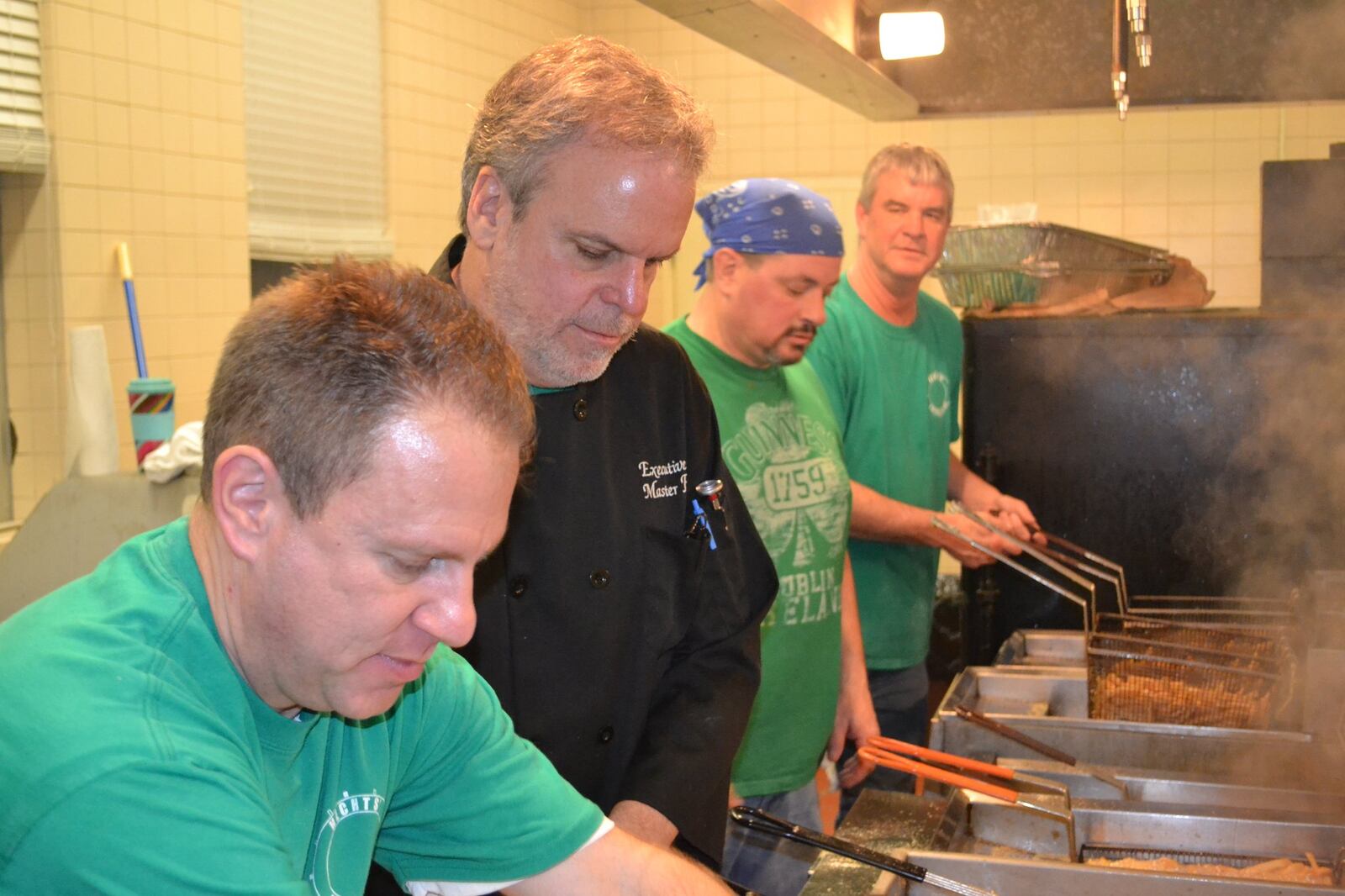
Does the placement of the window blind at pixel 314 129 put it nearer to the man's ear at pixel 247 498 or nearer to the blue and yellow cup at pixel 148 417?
the blue and yellow cup at pixel 148 417

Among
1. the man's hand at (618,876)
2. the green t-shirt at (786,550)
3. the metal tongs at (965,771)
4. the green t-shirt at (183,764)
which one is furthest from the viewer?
the green t-shirt at (786,550)

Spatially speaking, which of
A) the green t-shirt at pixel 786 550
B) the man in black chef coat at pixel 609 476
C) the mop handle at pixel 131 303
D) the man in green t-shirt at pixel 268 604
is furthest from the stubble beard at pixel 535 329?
the mop handle at pixel 131 303

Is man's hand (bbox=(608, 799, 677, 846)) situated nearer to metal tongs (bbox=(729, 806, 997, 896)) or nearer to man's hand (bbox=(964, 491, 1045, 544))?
metal tongs (bbox=(729, 806, 997, 896))

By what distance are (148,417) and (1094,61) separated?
2.41 metres

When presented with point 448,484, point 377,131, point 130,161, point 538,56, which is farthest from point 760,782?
point 377,131

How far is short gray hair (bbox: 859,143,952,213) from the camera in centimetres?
312

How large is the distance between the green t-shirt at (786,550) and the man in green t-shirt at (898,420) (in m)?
0.39

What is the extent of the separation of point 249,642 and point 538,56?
0.80 m

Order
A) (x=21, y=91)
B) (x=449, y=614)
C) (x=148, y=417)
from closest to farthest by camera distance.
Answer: (x=449, y=614), (x=148, y=417), (x=21, y=91)

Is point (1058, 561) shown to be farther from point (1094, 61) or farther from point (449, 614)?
point (449, 614)

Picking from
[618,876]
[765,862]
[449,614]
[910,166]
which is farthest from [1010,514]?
[449,614]

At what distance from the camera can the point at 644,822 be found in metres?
1.56

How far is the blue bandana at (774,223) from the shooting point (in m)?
2.33

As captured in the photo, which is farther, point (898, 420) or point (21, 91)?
point (21, 91)
